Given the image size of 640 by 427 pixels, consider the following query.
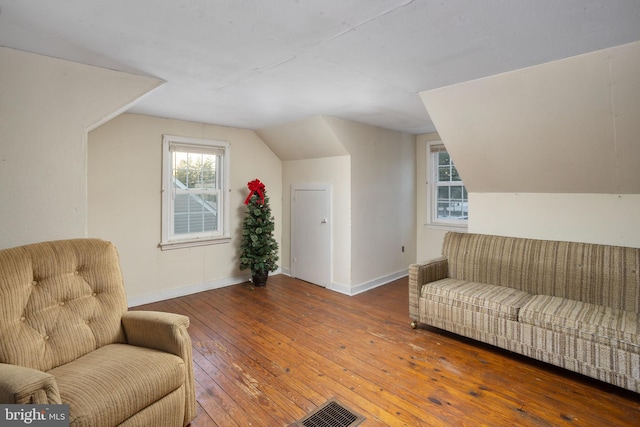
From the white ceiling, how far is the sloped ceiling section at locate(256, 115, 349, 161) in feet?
3.75

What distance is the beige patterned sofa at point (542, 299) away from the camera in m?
2.17

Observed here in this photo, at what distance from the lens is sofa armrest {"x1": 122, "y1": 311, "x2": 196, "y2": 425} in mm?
1791

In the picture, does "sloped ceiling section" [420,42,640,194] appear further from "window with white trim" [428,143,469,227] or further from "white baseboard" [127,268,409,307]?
"white baseboard" [127,268,409,307]

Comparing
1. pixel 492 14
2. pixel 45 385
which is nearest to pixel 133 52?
pixel 45 385

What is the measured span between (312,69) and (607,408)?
9.73ft

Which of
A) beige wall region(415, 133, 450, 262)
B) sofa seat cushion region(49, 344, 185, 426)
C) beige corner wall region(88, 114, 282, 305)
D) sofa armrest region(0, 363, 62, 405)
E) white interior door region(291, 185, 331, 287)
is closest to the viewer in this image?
sofa armrest region(0, 363, 62, 405)

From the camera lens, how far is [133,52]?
2.13 metres

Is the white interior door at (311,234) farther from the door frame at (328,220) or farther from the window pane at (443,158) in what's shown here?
the window pane at (443,158)

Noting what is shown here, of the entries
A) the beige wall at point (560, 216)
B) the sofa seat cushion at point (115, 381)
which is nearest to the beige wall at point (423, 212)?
the beige wall at point (560, 216)

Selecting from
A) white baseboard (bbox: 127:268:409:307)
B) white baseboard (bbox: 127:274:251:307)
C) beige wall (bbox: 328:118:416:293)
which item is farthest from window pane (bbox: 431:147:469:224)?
white baseboard (bbox: 127:274:251:307)

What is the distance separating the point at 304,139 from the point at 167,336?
3167mm

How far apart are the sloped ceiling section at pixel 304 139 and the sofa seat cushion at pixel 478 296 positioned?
2.06 metres

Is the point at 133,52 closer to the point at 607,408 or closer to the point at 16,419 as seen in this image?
the point at 16,419

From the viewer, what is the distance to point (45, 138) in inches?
86.2
